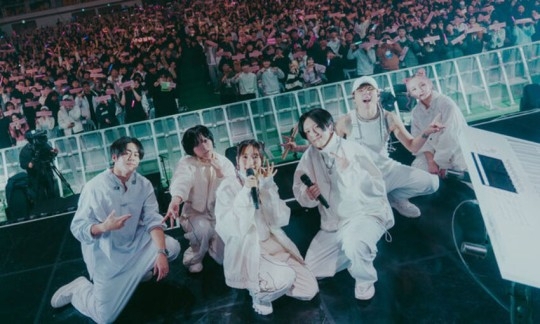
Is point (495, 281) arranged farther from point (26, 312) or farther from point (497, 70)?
point (497, 70)

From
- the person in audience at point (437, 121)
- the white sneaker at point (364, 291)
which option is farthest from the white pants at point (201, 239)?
the person in audience at point (437, 121)

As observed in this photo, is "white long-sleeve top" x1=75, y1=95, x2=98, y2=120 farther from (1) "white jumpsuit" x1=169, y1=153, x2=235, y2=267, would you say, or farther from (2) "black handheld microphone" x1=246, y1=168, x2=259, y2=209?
(2) "black handheld microphone" x1=246, y1=168, x2=259, y2=209

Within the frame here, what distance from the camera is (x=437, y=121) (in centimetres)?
381

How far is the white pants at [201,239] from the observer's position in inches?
131

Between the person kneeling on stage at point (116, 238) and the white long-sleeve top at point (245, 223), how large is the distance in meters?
0.49

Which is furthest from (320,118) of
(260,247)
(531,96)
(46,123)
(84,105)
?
(46,123)

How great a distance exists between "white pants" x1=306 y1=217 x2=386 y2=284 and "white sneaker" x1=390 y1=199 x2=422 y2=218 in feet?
2.90

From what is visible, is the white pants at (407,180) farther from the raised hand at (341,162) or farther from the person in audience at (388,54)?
the person in audience at (388,54)

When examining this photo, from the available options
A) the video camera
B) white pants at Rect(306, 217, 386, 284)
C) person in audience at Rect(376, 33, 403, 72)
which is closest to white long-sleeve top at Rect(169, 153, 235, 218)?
white pants at Rect(306, 217, 386, 284)

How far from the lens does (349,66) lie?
→ 299 inches

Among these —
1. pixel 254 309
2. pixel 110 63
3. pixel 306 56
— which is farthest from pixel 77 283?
pixel 110 63

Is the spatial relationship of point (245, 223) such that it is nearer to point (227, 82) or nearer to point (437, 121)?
point (437, 121)

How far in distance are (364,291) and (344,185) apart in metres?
0.79

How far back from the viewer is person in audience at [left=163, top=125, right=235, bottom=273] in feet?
10.7
